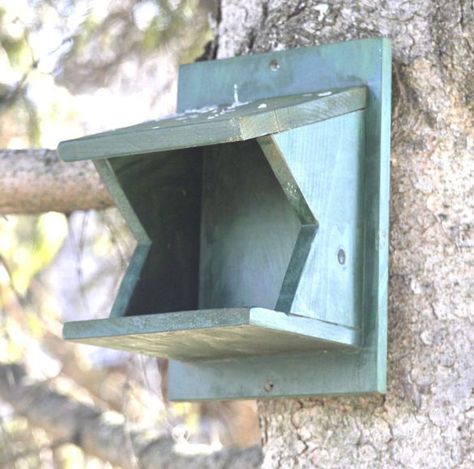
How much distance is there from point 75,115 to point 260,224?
1.08 meters

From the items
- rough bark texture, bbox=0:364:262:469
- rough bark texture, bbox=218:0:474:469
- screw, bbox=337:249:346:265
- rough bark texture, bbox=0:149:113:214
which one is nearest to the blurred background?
rough bark texture, bbox=0:364:262:469

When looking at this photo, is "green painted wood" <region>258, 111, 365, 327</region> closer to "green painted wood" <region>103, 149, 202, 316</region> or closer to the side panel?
the side panel

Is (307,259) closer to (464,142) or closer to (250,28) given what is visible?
(464,142)

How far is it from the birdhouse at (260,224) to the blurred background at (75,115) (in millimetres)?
494

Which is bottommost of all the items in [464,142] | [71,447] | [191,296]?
[71,447]

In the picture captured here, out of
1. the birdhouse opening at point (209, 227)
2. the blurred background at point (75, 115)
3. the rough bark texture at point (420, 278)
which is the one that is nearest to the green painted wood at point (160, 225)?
the birdhouse opening at point (209, 227)

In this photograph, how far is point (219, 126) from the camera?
1747 mm

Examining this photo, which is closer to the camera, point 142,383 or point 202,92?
point 202,92

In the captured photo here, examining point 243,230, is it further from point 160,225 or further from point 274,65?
point 274,65

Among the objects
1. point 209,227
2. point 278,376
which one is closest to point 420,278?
point 278,376

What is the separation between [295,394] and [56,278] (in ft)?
7.31

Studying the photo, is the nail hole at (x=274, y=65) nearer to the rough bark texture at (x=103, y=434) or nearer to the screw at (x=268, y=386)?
the screw at (x=268, y=386)

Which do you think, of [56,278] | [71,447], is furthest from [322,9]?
[56,278]

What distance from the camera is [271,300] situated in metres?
2.02
